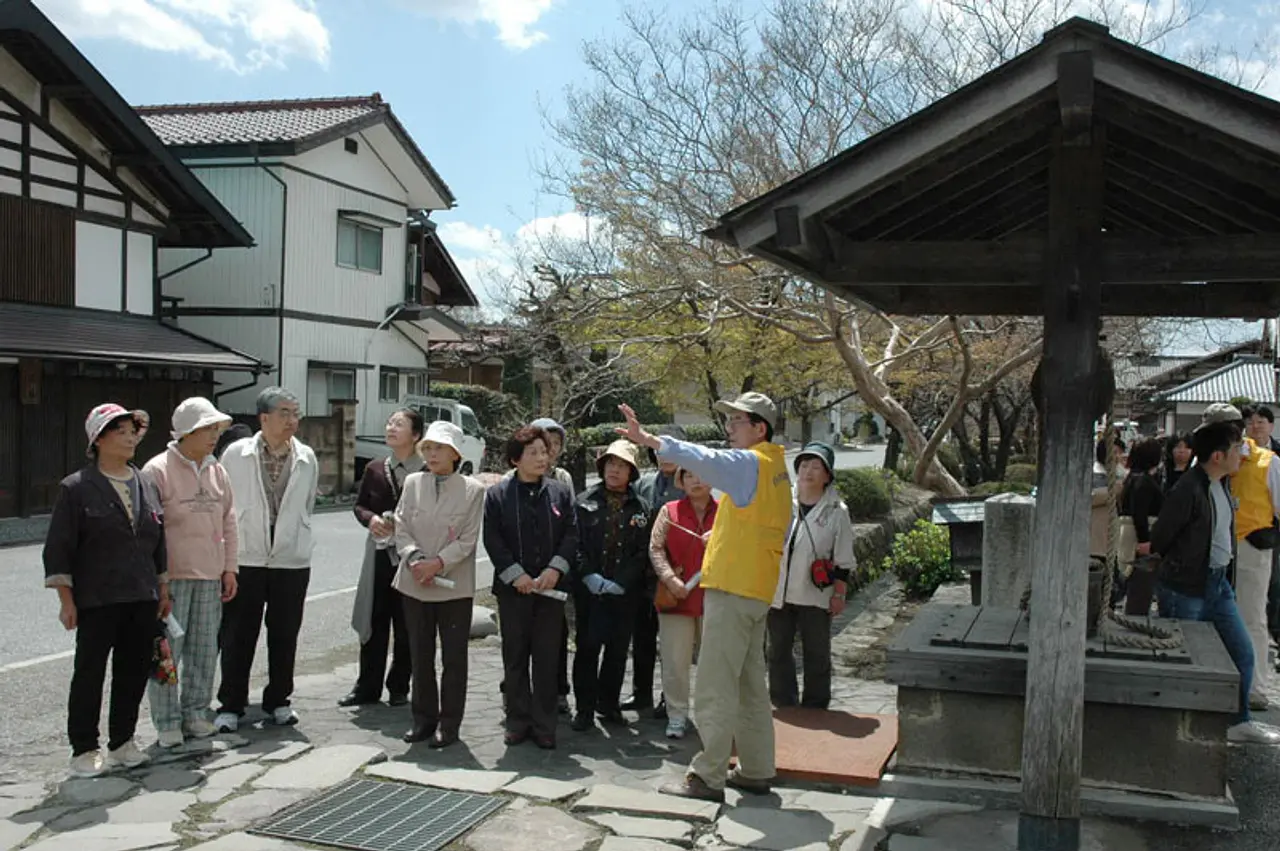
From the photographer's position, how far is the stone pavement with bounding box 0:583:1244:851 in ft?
16.3

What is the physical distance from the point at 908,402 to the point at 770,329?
9.81 meters

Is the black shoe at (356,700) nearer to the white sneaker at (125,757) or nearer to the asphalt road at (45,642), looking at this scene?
the asphalt road at (45,642)

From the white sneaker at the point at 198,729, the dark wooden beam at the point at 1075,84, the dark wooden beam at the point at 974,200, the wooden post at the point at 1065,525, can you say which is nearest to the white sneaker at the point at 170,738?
the white sneaker at the point at 198,729

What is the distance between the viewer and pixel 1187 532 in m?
7.11

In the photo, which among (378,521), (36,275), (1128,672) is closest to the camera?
(1128,672)

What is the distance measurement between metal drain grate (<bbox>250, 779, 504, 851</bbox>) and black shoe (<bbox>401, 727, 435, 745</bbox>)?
0.69 m

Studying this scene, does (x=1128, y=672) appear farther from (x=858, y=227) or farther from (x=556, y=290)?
(x=556, y=290)

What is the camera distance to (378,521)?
7.11 m

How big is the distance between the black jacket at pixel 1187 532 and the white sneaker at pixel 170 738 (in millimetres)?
5888

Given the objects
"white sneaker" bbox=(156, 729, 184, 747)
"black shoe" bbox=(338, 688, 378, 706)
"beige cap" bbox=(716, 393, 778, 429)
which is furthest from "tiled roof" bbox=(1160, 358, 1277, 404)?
"white sneaker" bbox=(156, 729, 184, 747)

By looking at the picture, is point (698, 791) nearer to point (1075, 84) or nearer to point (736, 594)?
point (736, 594)

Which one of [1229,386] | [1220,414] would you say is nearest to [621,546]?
[1220,414]

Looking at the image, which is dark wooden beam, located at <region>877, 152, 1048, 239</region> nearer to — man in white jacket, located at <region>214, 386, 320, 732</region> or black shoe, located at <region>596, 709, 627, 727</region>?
black shoe, located at <region>596, 709, 627, 727</region>

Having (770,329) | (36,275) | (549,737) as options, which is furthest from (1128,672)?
(36,275)
